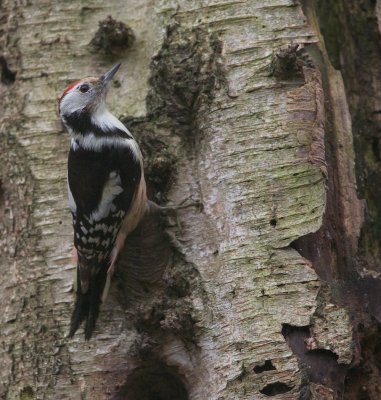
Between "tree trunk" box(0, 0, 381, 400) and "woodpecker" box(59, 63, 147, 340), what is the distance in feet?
0.26

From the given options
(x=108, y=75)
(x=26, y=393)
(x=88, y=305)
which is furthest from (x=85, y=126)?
(x=26, y=393)

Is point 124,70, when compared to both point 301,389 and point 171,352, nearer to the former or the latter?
point 171,352

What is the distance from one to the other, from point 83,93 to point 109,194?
61cm

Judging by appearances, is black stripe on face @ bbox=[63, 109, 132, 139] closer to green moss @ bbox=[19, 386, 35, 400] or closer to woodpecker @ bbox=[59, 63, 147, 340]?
woodpecker @ bbox=[59, 63, 147, 340]

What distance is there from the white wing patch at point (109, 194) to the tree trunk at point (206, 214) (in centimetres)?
25

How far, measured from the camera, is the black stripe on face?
434 centimetres

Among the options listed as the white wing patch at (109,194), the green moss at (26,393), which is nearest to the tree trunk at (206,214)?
the green moss at (26,393)

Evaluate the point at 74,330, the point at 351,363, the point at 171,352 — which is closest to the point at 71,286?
the point at 74,330

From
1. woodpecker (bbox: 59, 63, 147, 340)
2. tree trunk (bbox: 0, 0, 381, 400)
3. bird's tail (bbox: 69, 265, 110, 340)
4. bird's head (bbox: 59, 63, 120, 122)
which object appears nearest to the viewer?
tree trunk (bbox: 0, 0, 381, 400)

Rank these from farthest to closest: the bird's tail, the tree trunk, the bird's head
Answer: the bird's head < the bird's tail < the tree trunk

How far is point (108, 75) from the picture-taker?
4.32 m

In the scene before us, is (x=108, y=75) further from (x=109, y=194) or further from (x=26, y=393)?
(x=26, y=393)

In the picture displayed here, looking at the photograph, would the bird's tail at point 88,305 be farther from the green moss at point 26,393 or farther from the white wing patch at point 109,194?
the white wing patch at point 109,194

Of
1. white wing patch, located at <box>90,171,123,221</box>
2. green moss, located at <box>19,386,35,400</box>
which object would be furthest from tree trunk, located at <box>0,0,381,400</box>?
white wing patch, located at <box>90,171,123,221</box>
